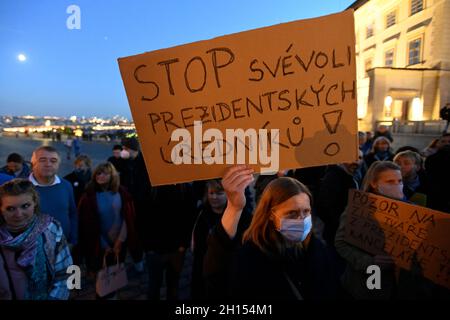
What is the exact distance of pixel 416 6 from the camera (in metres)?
22.4

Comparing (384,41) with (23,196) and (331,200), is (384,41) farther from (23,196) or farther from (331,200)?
(23,196)

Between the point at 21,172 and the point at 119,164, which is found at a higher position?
the point at 21,172

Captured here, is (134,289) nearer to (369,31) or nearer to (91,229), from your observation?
(91,229)

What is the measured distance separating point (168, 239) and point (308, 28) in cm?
247

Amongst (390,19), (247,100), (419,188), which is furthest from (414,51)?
(247,100)

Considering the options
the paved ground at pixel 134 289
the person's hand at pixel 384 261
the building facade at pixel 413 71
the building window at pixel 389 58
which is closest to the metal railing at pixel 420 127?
the building facade at pixel 413 71

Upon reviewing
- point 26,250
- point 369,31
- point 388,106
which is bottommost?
point 26,250

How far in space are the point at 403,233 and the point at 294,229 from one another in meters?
0.87

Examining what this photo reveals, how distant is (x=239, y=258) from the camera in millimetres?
1553

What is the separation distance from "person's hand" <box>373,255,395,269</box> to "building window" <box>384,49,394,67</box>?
97.4 ft

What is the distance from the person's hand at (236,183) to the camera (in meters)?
1.51

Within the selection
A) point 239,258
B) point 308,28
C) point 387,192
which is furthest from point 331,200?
point 308,28

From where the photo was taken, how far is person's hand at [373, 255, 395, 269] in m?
1.95

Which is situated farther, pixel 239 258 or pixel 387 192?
pixel 387 192
